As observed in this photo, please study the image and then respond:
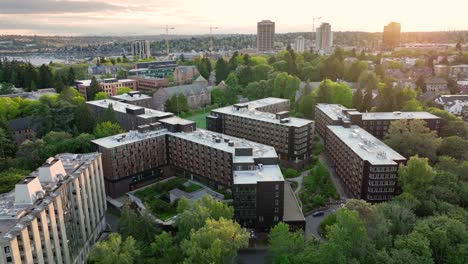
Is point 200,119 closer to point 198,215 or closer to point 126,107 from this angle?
point 126,107

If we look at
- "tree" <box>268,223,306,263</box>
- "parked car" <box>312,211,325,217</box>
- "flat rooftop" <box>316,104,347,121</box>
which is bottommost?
"parked car" <box>312,211,325,217</box>

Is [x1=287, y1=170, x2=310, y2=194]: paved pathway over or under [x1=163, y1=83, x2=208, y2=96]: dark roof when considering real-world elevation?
under

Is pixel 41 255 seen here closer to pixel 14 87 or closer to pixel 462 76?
pixel 14 87

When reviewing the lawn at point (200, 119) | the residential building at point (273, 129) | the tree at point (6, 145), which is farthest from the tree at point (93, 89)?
the residential building at point (273, 129)

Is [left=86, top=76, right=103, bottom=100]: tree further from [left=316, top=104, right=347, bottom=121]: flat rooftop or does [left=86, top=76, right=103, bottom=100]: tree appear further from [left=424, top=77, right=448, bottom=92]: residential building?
[left=424, top=77, right=448, bottom=92]: residential building

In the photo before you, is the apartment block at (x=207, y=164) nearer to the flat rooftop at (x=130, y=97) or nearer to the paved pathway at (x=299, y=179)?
the paved pathway at (x=299, y=179)

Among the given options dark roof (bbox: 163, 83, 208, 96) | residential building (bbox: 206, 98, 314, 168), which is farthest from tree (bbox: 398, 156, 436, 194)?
dark roof (bbox: 163, 83, 208, 96)

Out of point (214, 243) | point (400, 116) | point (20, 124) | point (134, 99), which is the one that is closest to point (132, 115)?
point (134, 99)
